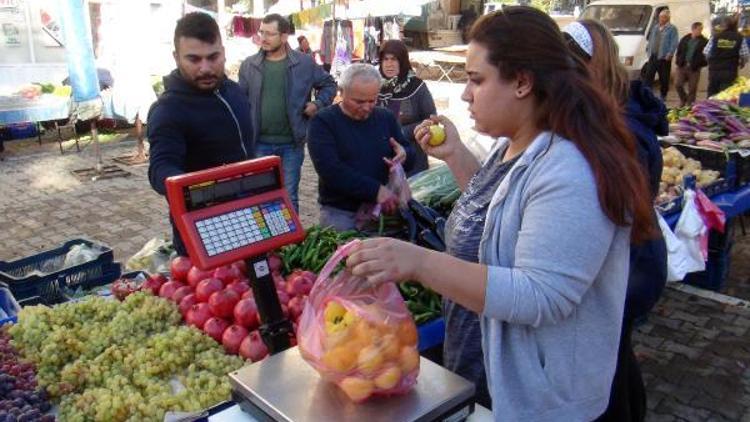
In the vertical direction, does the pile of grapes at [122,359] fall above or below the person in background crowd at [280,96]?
below

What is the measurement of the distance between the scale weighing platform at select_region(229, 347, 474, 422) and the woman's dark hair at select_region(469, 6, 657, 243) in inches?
23.7

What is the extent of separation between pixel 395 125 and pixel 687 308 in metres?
2.67

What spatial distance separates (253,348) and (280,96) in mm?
3463

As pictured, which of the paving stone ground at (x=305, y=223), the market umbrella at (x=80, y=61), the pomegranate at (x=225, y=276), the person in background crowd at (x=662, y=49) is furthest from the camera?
the person in background crowd at (x=662, y=49)

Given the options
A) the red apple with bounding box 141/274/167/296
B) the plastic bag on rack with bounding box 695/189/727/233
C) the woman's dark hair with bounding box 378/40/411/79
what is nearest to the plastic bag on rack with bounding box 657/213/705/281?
the plastic bag on rack with bounding box 695/189/727/233

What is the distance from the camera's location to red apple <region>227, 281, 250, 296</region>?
2570mm

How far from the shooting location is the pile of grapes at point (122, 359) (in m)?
1.99

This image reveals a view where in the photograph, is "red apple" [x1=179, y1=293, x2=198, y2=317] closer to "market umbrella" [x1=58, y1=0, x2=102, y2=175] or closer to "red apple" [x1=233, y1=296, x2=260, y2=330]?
"red apple" [x1=233, y1=296, x2=260, y2=330]

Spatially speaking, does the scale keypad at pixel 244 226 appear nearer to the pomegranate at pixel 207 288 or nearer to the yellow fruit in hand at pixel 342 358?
the yellow fruit in hand at pixel 342 358

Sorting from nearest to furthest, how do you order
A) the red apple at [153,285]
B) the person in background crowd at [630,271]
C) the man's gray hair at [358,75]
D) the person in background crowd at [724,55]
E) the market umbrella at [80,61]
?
the person in background crowd at [630,271] < the red apple at [153,285] < the man's gray hair at [358,75] < the market umbrella at [80,61] < the person in background crowd at [724,55]

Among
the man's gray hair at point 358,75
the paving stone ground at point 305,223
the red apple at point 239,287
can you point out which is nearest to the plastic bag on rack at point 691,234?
the paving stone ground at point 305,223

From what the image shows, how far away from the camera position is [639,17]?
663 inches

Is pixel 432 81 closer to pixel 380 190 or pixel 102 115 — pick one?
pixel 102 115

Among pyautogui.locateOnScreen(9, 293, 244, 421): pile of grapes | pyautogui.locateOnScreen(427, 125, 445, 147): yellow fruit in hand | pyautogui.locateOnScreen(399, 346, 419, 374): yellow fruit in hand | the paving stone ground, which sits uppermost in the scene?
pyautogui.locateOnScreen(427, 125, 445, 147): yellow fruit in hand
